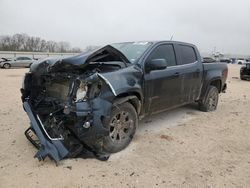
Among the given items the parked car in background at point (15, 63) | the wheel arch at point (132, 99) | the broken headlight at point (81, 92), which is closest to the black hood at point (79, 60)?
the broken headlight at point (81, 92)

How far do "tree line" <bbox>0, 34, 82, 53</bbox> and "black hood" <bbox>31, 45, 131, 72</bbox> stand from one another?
53.0 meters

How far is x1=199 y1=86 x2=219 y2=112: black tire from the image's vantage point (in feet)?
23.7

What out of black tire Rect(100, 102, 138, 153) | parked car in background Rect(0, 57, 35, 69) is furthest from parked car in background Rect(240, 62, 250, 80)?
parked car in background Rect(0, 57, 35, 69)

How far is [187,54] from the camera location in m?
6.35

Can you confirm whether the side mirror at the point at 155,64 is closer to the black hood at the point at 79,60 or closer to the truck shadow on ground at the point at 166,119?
the black hood at the point at 79,60

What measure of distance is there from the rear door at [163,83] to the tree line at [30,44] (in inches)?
2061

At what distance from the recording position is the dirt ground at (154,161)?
11.6ft

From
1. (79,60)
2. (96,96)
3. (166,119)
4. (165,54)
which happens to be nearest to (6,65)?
(166,119)

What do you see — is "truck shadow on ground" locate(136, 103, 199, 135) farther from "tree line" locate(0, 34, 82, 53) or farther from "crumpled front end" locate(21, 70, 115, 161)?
"tree line" locate(0, 34, 82, 53)

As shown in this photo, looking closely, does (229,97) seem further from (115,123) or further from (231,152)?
(115,123)

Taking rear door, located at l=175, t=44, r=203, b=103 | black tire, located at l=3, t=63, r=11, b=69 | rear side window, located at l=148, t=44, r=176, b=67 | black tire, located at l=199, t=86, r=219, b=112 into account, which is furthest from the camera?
black tire, located at l=3, t=63, r=11, b=69

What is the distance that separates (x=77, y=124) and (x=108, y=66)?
1162 mm

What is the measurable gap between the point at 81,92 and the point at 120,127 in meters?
0.92

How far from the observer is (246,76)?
16906 mm
